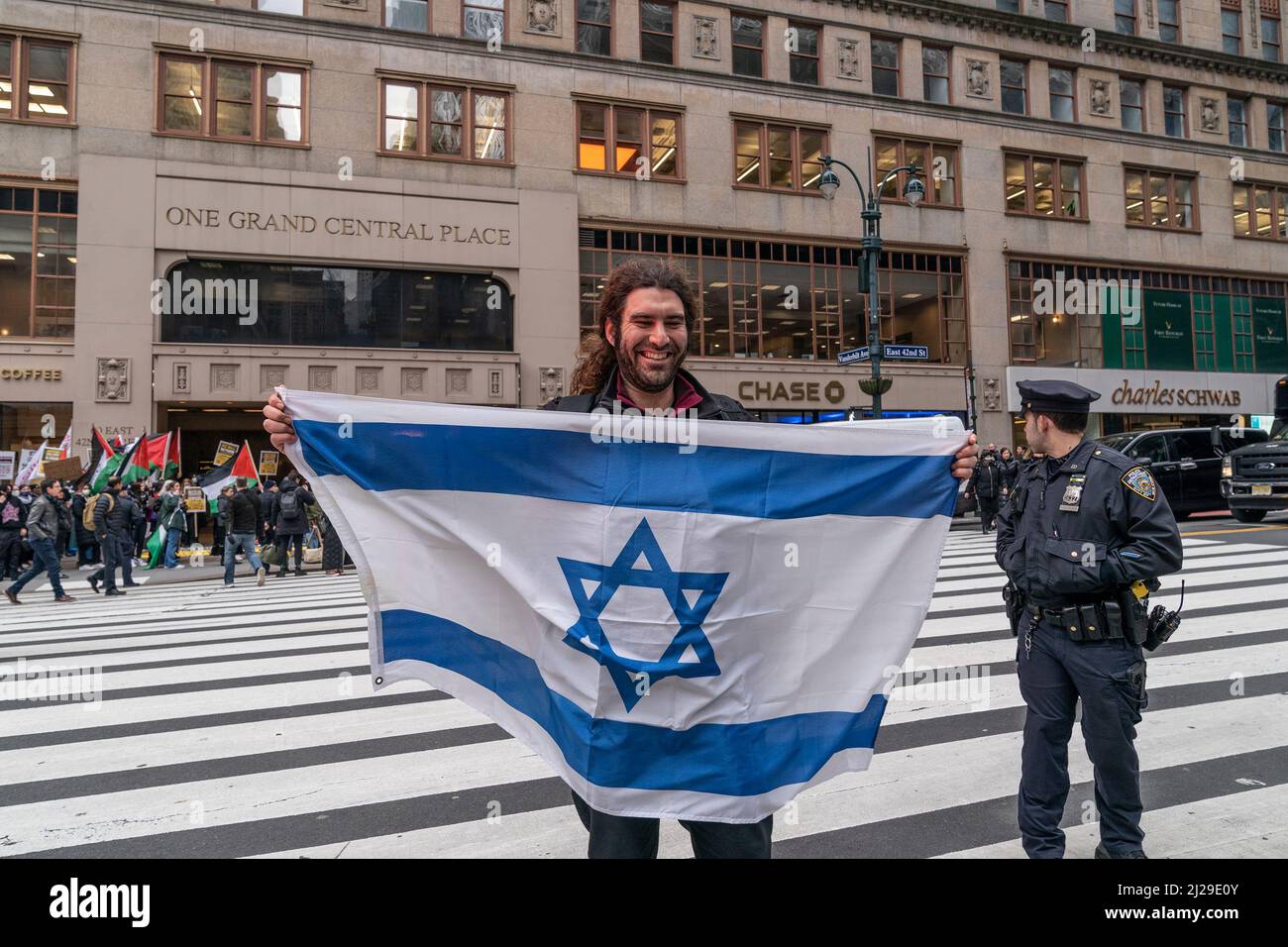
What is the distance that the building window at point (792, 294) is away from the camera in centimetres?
2662

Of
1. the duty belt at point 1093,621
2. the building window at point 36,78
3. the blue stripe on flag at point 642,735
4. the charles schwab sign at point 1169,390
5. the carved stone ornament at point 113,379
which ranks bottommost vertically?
the blue stripe on flag at point 642,735

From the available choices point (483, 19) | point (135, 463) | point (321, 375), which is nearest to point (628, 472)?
point (135, 463)

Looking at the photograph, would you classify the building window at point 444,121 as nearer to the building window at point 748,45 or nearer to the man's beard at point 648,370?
the building window at point 748,45

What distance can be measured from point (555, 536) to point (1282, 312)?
4232cm

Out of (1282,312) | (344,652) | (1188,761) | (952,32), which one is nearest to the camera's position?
(1188,761)

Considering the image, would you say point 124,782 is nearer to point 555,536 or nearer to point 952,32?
point 555,536

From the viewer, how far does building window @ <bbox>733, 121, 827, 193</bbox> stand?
1090 inches

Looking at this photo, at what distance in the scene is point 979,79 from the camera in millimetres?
30297

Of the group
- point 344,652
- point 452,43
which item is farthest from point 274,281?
point 344,652

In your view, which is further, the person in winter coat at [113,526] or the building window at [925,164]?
the building window at [925,164]

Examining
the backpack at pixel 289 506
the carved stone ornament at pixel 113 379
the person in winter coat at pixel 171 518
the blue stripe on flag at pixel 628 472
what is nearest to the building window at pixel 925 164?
the backpack at pixel 289 506

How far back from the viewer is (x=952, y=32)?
29828 millimetres

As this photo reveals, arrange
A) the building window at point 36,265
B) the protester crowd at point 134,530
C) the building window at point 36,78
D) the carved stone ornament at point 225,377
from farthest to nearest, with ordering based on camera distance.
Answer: the carved stone ornament at point 225,377 < the building window at point 36,78 < the building window at point 36,265 < the protester crowd at point 134,530

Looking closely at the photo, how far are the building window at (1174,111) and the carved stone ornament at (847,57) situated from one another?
1410cm
